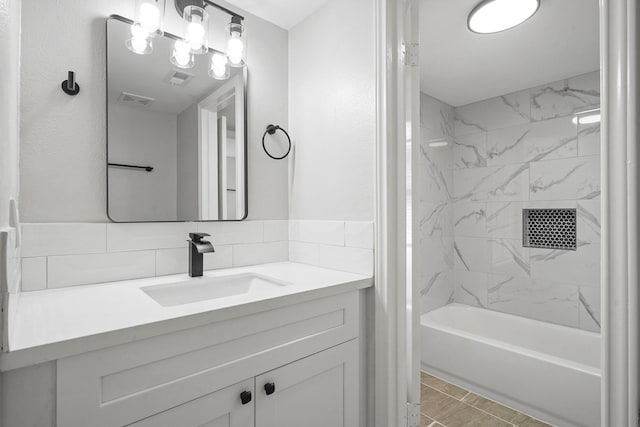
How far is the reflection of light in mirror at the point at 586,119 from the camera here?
2320mm

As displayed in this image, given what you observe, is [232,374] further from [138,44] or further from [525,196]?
[525,196]

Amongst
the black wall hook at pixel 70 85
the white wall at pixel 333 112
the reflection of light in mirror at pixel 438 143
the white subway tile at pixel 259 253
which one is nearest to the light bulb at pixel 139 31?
the black wall hook at pixel 70 85

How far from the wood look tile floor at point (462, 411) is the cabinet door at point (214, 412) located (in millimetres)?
1356

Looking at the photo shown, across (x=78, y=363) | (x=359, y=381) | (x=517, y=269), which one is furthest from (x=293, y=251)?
(x=517, y=269)

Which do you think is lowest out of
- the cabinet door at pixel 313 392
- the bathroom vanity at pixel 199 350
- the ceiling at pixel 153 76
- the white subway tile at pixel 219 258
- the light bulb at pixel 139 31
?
the cabinet door at pixel 313 392

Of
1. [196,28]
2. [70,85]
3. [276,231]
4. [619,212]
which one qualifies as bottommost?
[276,231]

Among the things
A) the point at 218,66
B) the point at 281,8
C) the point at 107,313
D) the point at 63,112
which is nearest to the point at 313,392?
the point at 107,313

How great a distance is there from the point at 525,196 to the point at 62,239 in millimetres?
3082

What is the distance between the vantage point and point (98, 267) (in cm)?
116

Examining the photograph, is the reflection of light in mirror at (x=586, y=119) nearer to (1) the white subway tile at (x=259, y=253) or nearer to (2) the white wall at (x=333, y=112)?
(2) the white wall at (x=333, y=112)

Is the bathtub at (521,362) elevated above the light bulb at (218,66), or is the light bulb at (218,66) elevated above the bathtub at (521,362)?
the light bulb at (218,66)

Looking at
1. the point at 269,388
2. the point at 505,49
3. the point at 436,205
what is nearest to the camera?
the point at 269,388

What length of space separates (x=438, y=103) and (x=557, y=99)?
0.90 m

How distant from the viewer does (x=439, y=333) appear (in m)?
2.29
